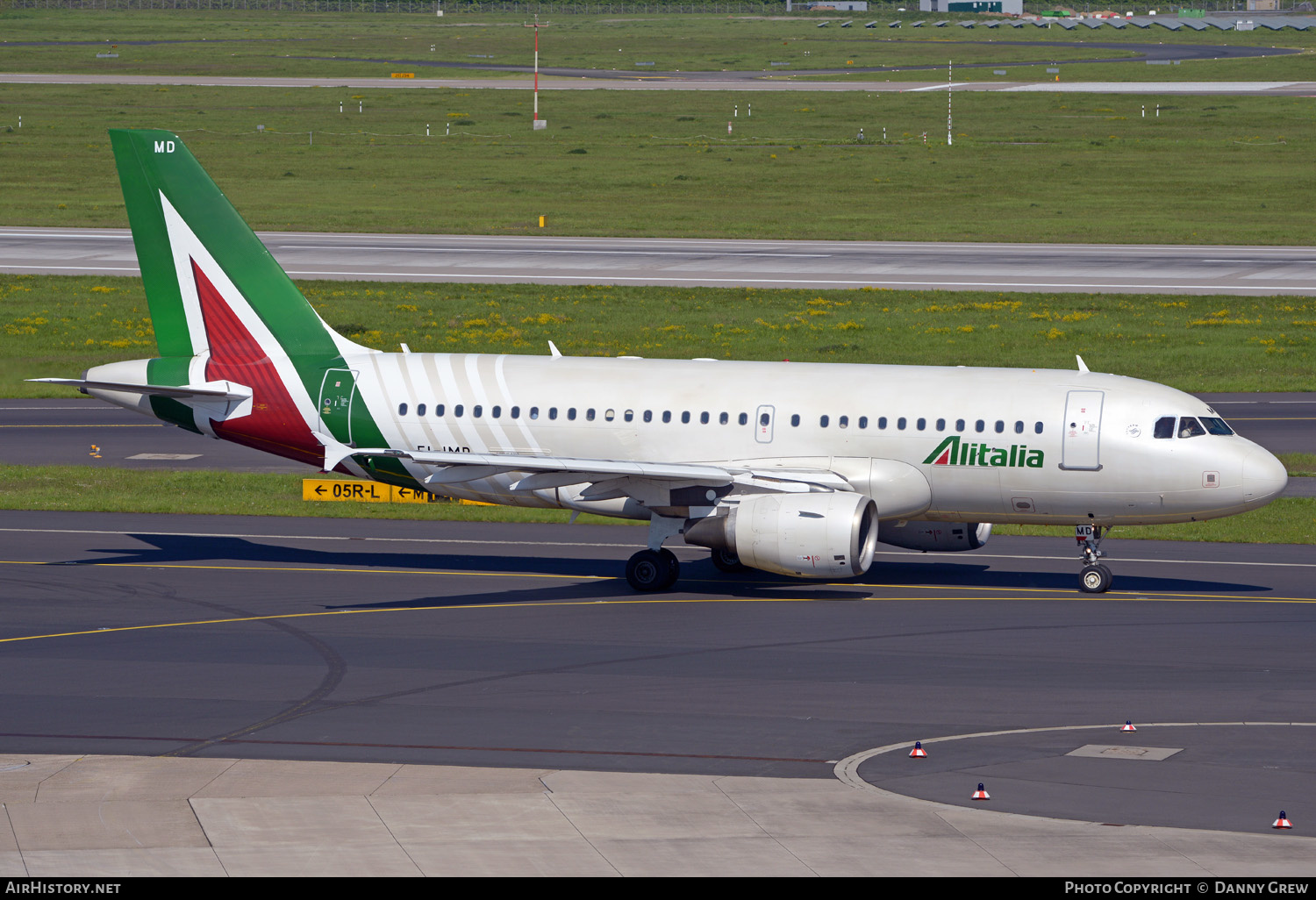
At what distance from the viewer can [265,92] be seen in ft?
566

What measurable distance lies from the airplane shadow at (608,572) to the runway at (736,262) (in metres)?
42.4

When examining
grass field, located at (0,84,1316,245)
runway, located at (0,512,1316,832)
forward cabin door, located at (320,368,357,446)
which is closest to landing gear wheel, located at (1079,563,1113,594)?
runway, located at (0,512,1316,832)

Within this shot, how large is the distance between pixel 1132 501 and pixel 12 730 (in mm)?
21968

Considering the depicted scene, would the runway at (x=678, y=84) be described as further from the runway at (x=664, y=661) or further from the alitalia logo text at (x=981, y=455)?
the alitalia logo text at (x=981, y=455)

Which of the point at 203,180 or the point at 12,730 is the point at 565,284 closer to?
the point at 203,180

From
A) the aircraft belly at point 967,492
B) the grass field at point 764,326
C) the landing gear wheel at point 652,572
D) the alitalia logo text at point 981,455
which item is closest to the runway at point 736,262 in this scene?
the grass field at point 764,326

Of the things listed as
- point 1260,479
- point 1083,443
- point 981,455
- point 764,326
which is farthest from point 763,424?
point 764,326

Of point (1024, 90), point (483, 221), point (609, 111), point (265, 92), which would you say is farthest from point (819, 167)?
point (265, 92)

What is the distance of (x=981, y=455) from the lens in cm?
3397

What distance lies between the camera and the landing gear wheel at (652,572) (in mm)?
34562

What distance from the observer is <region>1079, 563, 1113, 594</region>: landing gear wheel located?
112 feet

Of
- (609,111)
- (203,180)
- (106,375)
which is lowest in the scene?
(106,375)

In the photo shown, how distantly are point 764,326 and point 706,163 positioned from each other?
191 feet

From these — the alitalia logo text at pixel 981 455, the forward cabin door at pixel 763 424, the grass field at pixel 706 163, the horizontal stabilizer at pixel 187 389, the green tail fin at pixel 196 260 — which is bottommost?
the alitalia logo text at pixel 981 455
